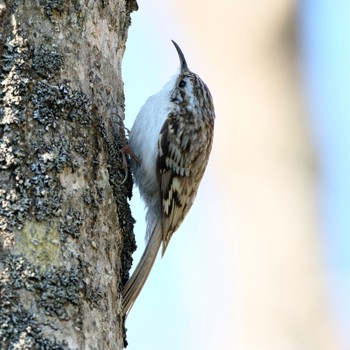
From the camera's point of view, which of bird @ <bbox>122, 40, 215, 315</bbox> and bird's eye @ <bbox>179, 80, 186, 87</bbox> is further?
bird's eye @ <bbox>179, 80, 186, 87</bbox>

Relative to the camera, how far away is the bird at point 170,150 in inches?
98.2

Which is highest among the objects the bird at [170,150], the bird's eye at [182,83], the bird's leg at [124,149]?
the bird's eye at [182,83]

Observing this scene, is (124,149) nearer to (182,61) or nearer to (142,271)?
(142,271)

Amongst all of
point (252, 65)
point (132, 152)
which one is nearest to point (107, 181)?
point (132, 152)

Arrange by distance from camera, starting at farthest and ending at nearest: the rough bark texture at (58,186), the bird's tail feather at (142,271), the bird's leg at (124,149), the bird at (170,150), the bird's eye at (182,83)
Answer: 1. the bird's eye at (182,83)
2. the bird at (170,150)
3. the bird's leg at (124,149)
4. the bird's tail feather at (142,271)
5. the rough bark texture at (58,186)

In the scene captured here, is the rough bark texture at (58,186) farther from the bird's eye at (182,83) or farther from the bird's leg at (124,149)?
the bird's eye at (182,83)

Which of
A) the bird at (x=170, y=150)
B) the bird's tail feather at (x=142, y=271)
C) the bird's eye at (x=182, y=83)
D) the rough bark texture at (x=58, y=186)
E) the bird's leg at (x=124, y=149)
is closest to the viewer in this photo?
the rough bark texture at (x=58, y=186)

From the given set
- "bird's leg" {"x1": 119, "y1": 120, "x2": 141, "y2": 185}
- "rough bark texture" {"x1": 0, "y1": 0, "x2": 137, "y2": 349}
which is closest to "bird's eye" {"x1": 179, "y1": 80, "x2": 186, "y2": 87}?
"bird's leg" {"x1": 119, "y1": 120, "x2": 141, "y2": 185}

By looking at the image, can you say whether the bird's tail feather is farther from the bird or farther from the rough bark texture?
the rough bark texture

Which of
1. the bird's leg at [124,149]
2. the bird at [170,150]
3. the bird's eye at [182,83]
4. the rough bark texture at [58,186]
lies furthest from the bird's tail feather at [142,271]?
the bird's eye at [182,83]

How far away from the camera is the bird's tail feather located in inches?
77.7

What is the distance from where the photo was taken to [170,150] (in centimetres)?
262

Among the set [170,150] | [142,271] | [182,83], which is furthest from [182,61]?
[142,271]

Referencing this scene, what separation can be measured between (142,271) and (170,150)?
2.08ft
